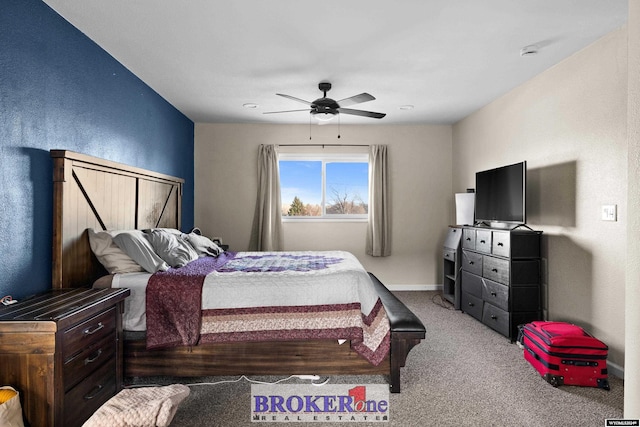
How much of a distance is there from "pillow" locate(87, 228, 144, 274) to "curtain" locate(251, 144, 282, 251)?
2.78 metres

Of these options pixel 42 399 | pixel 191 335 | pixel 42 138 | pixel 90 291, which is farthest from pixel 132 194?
pixel 42 399

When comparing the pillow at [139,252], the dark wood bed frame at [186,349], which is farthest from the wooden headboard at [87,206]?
the pillow at [139,252]

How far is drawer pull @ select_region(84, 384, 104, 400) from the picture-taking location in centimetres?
201

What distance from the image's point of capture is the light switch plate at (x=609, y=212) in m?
2.78

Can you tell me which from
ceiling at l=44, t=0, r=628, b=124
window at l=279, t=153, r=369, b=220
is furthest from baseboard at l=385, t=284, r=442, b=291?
ceiling at l=44, t=0, r=628, b=124

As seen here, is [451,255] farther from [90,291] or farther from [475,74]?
[90,291]

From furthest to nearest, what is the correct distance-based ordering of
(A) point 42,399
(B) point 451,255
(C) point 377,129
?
1. (C) point 377,129
2. (B) point 451,255
3. (A) point 42,399

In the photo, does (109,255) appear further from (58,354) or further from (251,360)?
(251,360)

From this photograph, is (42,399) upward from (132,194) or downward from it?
downward

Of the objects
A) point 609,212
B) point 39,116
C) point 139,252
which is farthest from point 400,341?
point 39,116

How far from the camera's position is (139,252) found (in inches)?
111

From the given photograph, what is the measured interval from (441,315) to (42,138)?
4.15m

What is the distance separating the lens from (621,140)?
275 cm

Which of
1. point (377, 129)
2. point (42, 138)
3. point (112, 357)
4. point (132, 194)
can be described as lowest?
point (112, 357)
